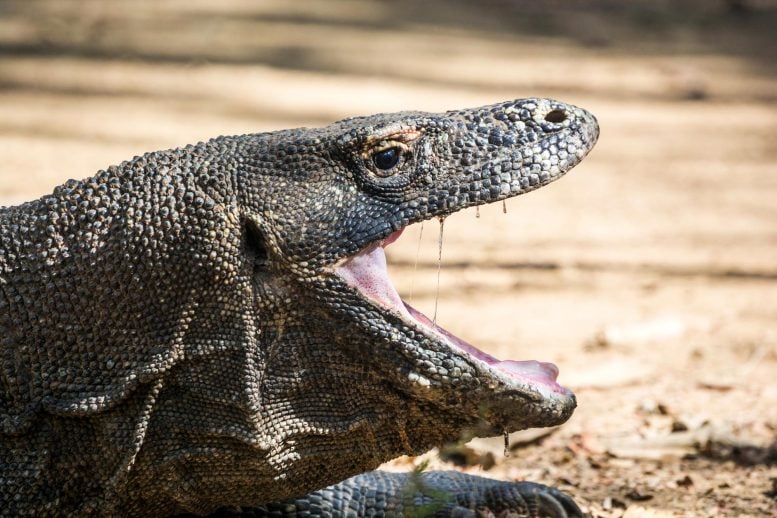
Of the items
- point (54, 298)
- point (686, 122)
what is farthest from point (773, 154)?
point (54, 298)

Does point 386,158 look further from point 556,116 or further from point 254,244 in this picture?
point 556,116

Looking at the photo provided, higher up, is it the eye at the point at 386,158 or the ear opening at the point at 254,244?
the eye at the point at 386,158

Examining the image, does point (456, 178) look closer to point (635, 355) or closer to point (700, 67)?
point (635, 355)

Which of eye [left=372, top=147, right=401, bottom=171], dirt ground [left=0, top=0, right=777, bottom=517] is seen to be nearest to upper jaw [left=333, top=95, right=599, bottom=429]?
eye [left=372, top=147, right=401, bottom=171]

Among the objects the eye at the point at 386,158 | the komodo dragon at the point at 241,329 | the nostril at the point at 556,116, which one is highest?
the nostril at the point at 556,116

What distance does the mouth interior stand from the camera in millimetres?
3889

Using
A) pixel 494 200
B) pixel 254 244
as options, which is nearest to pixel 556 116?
pixel 494 200

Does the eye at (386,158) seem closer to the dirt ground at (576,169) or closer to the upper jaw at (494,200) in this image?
the upper jaw at (494,200)

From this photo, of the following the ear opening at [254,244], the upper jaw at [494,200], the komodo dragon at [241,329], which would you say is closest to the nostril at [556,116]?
the upper jaw at [494,200]

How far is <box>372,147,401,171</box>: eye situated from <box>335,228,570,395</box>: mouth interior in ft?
0.77

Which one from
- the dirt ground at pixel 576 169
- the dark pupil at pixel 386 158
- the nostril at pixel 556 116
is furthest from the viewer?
the dirt ground at pixel 576 169

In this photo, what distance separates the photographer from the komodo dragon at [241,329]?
3.87 m

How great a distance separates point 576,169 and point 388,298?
764 cm

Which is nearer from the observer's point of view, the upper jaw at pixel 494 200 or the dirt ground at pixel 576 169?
the upper jaw at pixel 494 200
